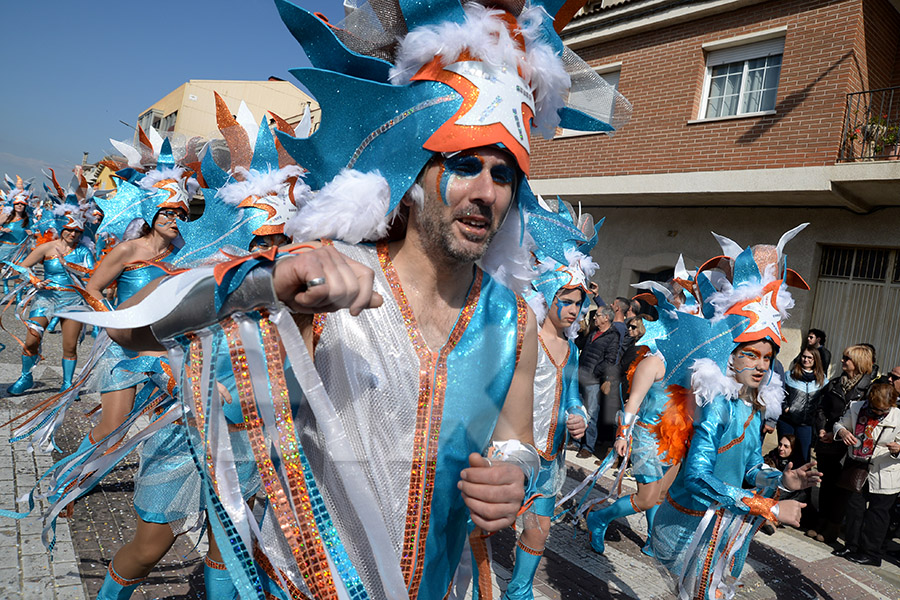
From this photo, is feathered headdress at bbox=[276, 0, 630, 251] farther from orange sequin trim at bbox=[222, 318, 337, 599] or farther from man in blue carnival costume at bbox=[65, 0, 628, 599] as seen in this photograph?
orange sequin trim at bbox=[222, 318, 337, 599]

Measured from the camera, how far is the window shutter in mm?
9812

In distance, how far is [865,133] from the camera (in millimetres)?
8859

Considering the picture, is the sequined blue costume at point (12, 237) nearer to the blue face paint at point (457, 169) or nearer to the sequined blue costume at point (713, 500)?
the sequined blue costume at point (713, 500)

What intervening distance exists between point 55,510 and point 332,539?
4.12ft

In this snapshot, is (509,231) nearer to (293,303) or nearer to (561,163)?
(293,303)

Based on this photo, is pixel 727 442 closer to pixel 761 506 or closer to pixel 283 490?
pixel 761 506

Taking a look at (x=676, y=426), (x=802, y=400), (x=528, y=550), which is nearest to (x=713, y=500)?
(x=676, y=426)

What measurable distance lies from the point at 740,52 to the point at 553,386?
27.4 ft

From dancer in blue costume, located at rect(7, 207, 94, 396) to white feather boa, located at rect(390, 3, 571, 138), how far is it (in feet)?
14.8

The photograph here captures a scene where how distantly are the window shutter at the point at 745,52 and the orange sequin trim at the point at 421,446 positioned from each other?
1025cm

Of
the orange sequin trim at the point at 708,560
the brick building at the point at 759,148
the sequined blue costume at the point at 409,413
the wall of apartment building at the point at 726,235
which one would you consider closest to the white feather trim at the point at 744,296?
the orange sequin trim at the point at 708,560

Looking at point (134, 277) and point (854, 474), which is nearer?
point (134, 277)

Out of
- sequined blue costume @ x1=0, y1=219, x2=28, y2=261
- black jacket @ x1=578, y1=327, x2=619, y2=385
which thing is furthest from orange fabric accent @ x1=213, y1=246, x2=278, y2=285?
sequined blue costume @ x1=0, y1=219, x2=28, y2=261

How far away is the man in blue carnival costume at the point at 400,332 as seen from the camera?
142 cm
